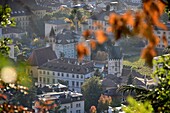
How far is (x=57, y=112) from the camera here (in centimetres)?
1371

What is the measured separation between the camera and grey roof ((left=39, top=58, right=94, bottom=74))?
1859cm

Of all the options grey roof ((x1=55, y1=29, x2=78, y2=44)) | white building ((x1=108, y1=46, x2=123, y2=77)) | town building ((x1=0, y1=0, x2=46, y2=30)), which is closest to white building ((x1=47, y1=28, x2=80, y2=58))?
grey roof ((x1=55, y1=29, x2=78, y2=44))

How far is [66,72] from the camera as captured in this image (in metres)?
18.7

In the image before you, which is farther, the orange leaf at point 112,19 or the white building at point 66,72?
the white building at point 66,72

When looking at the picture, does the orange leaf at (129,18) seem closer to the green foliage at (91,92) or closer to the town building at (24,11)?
the green foliage at (91,92)

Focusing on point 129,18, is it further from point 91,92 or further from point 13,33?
point 13,33

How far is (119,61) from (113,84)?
2.81 metres

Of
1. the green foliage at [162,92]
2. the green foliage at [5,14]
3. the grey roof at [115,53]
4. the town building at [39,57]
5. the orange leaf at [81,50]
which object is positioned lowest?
the town building at [39,57]

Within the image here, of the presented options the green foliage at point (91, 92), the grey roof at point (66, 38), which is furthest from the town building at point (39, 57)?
the green foliage at point (91, 92)

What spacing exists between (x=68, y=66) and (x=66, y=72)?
35cm

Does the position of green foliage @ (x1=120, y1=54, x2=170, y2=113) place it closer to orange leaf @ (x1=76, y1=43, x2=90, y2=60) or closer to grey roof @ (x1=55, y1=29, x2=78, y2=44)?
orange leaf @ (x1=76, y1=43, x2=90, y2=60)

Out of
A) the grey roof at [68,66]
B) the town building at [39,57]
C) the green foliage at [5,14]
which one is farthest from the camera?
the town building at [39,57]

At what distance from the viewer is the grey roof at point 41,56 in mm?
20006

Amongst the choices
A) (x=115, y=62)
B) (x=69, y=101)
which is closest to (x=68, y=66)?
(x=115, y=62)
